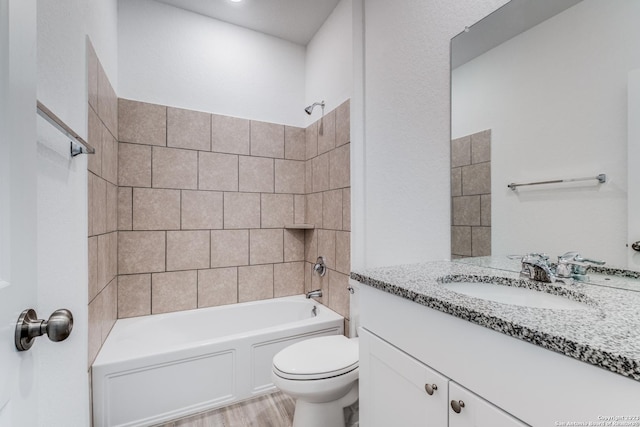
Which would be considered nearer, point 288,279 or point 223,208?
point 223,208

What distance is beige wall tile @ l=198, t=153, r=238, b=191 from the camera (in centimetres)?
232

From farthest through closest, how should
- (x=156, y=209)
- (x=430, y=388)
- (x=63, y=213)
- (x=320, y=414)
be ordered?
(x=156, y=209) → (x=320, y=414) → (x=63, y=213) → (x=430, y=388)

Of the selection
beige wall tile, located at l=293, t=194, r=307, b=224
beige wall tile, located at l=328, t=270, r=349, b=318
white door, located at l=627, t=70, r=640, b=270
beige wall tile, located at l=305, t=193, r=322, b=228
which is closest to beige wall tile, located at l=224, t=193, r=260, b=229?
beige wall tile, located at l=293, t=194, r=307, b=224

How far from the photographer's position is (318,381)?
1376 millimetres

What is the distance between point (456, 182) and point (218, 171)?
180 centimetres

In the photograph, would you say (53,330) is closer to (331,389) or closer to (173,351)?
(331,389)

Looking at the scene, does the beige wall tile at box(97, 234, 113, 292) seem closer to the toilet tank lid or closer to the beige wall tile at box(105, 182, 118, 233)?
the beige wall tile at box(105, 182, 118, 233)

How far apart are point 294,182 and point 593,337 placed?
7.62ft

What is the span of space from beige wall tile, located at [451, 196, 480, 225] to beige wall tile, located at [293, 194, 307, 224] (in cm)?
156

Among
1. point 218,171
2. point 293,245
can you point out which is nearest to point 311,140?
point 218,171

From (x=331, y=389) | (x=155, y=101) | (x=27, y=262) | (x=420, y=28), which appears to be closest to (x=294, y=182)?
(x=155, y=101)

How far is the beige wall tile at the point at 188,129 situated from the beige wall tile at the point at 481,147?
6.25 ft

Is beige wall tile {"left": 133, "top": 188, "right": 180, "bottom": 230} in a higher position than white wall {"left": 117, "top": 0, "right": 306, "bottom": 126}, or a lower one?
lower

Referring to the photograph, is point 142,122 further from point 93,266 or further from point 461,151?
point 461,151
